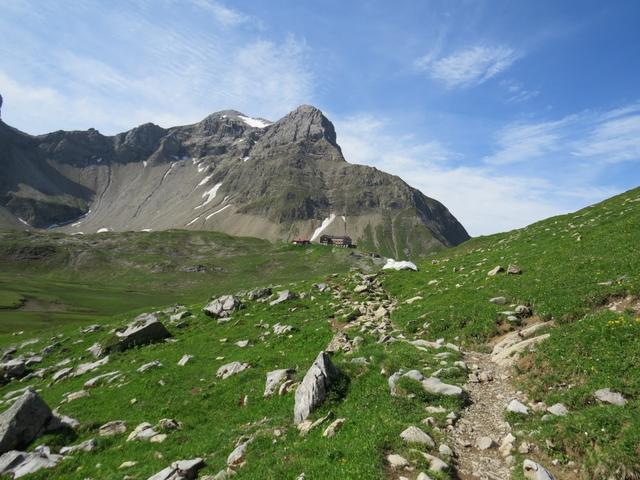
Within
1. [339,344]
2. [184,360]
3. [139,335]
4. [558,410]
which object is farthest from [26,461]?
[558,410]

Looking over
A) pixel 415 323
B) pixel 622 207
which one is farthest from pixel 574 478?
pixel 622 207

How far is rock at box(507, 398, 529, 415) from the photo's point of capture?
1392 cm

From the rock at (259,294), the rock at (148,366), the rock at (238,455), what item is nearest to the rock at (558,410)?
the rock at (238,455)

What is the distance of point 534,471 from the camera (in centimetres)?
1080

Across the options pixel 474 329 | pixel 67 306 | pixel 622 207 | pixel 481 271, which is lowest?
pixel 67 306

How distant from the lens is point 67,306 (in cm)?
11744

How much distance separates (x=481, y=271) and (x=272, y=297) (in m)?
20.8

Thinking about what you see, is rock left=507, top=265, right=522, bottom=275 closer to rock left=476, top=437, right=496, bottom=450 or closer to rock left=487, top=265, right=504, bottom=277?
rock left=487, top=265, right=504, bottom=277

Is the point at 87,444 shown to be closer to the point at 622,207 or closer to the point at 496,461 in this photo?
the point at 496,461

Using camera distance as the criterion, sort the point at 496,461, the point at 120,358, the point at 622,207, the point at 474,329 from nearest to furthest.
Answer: the point at 496,461, the point at 474,329, the point at 120,358, the point at 622,207

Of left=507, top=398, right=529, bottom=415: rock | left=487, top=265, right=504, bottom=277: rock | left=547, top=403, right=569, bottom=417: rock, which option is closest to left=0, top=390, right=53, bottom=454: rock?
left=507, top=398, right=529, bottom=415: rock

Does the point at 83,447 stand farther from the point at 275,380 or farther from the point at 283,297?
the point at 283,297

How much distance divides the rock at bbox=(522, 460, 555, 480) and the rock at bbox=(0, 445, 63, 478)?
1947 centimetres

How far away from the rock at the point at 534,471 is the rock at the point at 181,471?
35.8 feet
